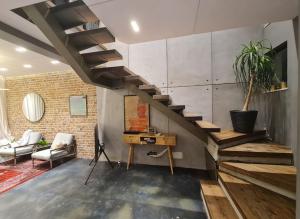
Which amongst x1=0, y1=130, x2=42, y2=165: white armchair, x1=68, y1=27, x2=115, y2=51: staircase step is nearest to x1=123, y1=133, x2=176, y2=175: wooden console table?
x1=68, y1=27, x2=115, y2=51: staircase step

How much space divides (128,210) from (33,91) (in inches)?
204

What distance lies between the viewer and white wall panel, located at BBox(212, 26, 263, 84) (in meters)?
3.48

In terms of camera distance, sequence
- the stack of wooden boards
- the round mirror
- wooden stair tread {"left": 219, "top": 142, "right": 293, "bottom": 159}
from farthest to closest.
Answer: the round mirror → wooden stair tread {"left": 219, "top": 142, "right": 293, "bottom": 159} → the stack of wooden boards

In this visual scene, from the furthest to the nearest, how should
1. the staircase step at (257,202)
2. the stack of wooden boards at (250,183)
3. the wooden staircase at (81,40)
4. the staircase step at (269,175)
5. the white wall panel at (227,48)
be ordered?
1. the white wall panel at (227,48)
2. the wooden staircase at (81,40)
3. the staircase step at (269,175)
4. the stack of wooden boards at (250,183)
5. the staircase step at (257,202)

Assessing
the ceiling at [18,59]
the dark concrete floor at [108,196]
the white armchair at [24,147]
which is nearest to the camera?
the dark concrete floor at [108,196]

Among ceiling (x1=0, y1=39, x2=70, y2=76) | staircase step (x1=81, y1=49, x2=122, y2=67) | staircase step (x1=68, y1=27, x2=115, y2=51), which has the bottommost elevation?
staircase step (x1=81, y1=49, x2=122, y2=67)

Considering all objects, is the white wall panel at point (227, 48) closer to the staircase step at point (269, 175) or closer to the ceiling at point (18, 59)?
the staircase step at point (269, 175)

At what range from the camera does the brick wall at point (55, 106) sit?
16.1 feet

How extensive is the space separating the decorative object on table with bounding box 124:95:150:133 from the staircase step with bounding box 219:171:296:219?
2456 mm

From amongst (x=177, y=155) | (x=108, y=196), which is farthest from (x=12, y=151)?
(x=177, y=155)

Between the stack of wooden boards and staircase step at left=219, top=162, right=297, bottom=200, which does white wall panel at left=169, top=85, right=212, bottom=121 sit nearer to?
the stack of wooden boards

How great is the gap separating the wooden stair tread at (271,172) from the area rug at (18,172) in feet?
13.2

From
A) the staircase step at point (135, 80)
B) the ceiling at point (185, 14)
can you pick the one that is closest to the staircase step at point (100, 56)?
the ceiling at point (185, 14)

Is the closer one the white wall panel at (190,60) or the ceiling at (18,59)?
the ceiling at (18,59)
